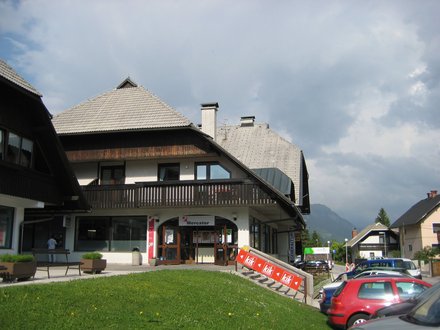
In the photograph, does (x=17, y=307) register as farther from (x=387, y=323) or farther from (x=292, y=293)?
(x=292, y=293)

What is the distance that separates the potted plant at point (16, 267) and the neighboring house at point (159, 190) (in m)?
12.6

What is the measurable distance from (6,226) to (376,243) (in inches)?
3076

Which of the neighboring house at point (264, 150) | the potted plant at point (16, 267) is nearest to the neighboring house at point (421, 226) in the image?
the neighboring house at point (264, 150)

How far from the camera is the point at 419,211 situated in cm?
6462

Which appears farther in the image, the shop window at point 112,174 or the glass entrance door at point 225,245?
the shop window at point 112,174

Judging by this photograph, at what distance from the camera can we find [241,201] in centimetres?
2589

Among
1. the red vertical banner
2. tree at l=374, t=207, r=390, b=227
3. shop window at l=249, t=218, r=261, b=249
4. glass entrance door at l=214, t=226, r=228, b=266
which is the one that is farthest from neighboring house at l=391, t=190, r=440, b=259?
tree at l=374, t=207, r=390, b=227

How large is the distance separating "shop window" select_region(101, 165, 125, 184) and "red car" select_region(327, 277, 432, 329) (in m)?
18.4

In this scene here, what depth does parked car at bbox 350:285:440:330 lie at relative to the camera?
6090 millimetres

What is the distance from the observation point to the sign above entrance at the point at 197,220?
27094 millimetres

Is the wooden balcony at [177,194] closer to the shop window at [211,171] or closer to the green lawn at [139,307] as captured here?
the shop window at [211,171]

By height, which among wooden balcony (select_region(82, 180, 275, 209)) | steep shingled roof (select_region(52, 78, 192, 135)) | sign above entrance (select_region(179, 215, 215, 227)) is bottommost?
sign above entrance (select_region(179, 215, 215, 227))

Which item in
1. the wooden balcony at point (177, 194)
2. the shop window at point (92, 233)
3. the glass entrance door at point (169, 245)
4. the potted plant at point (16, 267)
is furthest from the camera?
the shop window at point (92, 233)

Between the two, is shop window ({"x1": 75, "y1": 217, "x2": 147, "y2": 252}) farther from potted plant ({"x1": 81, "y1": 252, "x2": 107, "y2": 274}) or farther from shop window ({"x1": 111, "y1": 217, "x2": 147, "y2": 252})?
potted plant ({"x1": 81, "y1": 252, "x2": 107, "y2": 274})
